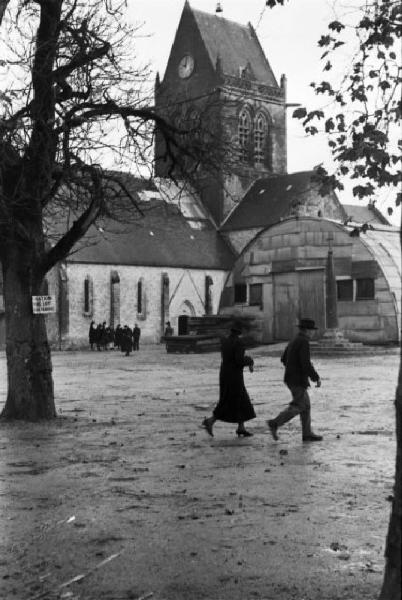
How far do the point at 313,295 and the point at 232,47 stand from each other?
125 feet

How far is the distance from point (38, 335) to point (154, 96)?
193 inches

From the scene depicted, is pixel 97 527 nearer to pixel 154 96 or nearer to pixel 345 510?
pixel 345 510

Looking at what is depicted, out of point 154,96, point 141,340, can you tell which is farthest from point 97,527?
point 141,340

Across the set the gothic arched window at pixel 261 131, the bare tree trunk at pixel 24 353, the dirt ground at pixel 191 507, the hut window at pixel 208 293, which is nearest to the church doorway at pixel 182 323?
the hut window at pixel 208 293

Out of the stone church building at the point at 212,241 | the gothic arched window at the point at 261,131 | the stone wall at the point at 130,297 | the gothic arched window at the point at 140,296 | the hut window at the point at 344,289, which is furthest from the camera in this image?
the gothic arched window at the point at 261,131

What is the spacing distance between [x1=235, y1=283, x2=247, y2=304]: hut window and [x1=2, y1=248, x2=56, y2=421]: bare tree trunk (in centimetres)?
3603

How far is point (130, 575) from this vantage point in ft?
21.9

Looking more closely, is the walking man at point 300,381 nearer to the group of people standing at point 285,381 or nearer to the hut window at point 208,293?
the group of people standing at point 285,381

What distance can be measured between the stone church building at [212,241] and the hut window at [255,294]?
62 mm

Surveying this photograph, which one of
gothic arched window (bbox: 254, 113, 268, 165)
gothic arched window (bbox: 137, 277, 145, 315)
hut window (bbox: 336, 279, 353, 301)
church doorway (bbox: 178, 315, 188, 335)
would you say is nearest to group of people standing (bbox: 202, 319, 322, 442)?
hut window (bbox: 336, 279, 353, 301)

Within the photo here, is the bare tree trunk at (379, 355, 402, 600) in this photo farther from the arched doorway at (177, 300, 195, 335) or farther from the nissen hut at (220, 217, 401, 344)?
the arched doorway at (177, 300, 195, 335)

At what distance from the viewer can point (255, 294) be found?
5184 cm

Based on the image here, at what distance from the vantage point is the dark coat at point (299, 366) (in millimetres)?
13742

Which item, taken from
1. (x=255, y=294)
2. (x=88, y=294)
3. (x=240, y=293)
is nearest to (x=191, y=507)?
(x=255, y=294)
